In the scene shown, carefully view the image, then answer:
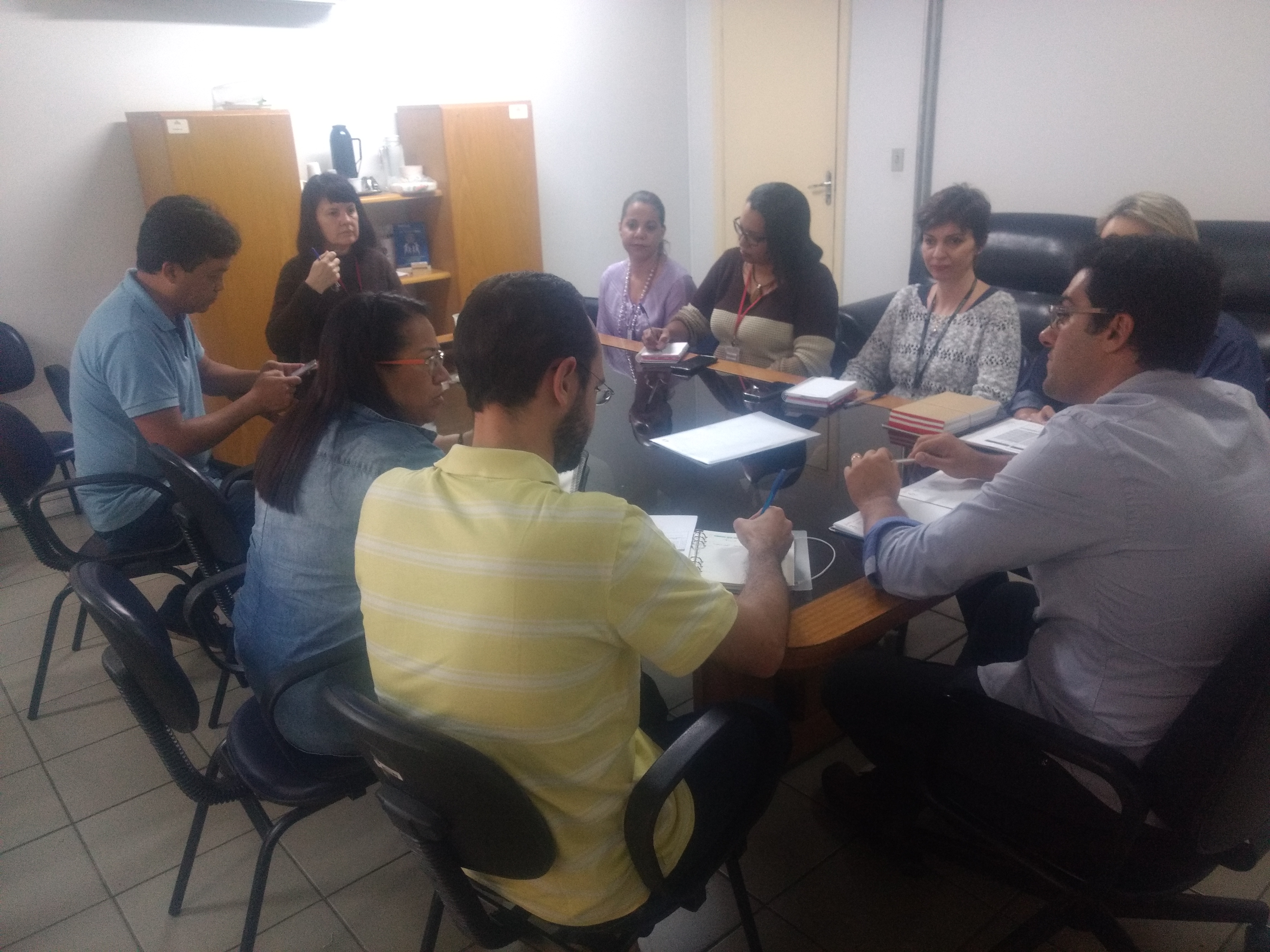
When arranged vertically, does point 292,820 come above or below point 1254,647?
below

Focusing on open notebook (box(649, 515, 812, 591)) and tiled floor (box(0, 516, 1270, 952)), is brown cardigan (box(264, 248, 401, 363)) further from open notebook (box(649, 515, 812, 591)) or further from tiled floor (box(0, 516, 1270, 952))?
open notebook (box(649, 515, 812, 591))

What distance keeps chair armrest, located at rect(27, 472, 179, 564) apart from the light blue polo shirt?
0.04m

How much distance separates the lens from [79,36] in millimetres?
3475

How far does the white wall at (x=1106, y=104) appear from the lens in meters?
3.58

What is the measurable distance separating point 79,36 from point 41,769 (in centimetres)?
298

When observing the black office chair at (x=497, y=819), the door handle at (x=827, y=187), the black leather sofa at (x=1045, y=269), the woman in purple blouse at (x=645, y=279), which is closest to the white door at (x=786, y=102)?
the door handle at (x=827, y=187)

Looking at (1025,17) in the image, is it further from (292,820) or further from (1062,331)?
(292,820)

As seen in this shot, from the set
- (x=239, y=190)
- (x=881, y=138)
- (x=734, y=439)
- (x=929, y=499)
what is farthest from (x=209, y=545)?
(x=881, y=138)

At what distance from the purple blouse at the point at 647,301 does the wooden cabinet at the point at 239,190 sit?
1494mm

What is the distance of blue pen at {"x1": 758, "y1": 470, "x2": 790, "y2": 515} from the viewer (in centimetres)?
151

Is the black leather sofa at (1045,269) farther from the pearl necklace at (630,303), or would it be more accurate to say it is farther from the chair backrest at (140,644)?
A: the chair backrest at (140,644)

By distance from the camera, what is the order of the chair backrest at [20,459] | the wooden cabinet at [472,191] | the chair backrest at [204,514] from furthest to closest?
the wooden cabinet at [472,191] → the chair backrest at [20,459] → the chair backrest at [204,514]

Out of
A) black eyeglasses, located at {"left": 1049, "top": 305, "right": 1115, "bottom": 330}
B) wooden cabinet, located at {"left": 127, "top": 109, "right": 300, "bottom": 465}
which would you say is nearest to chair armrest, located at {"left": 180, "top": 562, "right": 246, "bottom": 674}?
black eyeglasses, located at {"left": 1049, "top": 305, "right": 1115, "bottom": 330}

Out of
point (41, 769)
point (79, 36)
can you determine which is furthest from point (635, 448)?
point (79, 36)
